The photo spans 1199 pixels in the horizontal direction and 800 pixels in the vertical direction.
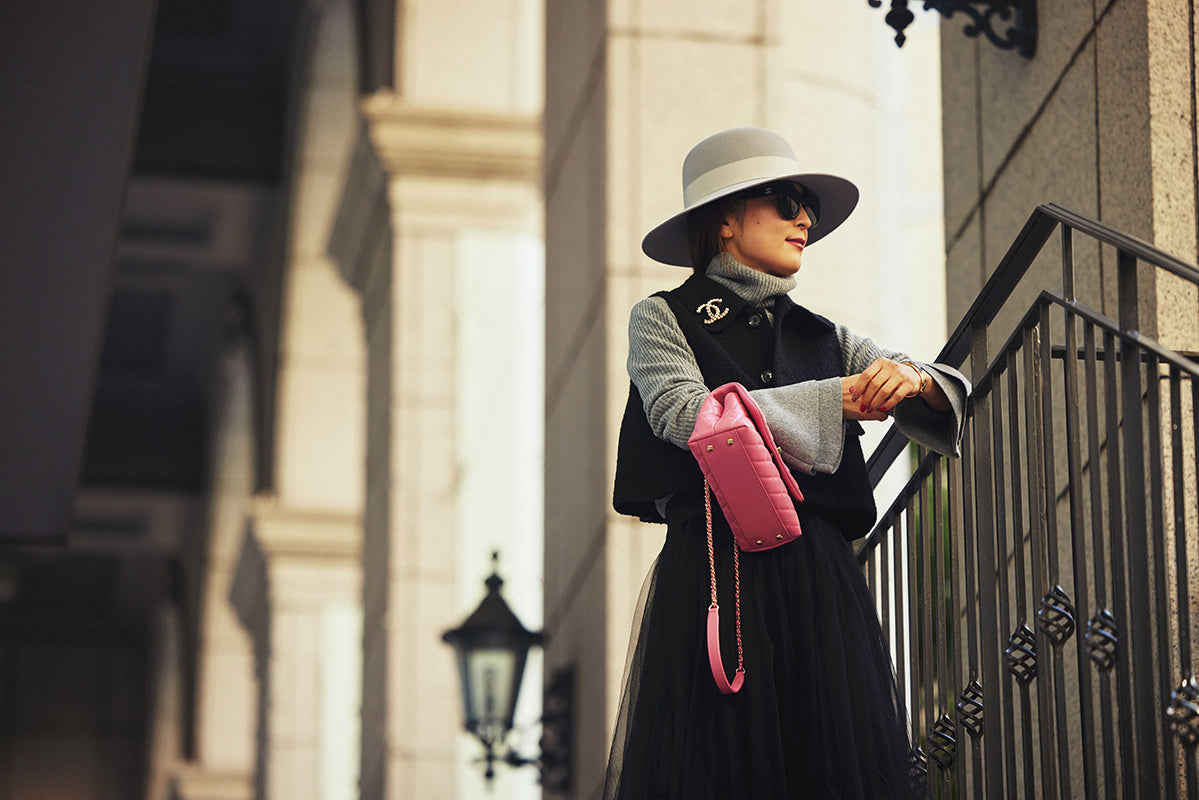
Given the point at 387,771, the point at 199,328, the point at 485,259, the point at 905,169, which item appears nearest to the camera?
the point at 387,771

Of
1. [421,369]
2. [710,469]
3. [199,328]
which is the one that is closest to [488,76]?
[421,369]

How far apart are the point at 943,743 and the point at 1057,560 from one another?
524 mm

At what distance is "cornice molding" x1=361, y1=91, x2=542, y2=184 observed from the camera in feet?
38.2

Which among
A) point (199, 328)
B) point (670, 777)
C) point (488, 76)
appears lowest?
point (670, 777)

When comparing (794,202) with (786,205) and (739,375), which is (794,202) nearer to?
(786,205)

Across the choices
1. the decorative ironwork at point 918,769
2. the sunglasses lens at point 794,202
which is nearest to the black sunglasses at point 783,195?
the sunglasses lens at point 794,202

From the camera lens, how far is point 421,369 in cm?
1179

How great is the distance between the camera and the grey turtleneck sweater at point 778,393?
3.69 meters

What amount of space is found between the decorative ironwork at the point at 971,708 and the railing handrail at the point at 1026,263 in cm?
72

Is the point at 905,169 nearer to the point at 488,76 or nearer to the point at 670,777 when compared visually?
the point at 488,76

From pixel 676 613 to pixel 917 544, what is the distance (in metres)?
1.01

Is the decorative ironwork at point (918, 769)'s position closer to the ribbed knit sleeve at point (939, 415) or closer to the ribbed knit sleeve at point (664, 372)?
the ribbed knit sleeve at point (939, 415)

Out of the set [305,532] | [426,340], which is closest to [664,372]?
[426,340]

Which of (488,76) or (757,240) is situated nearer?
(757,240)
